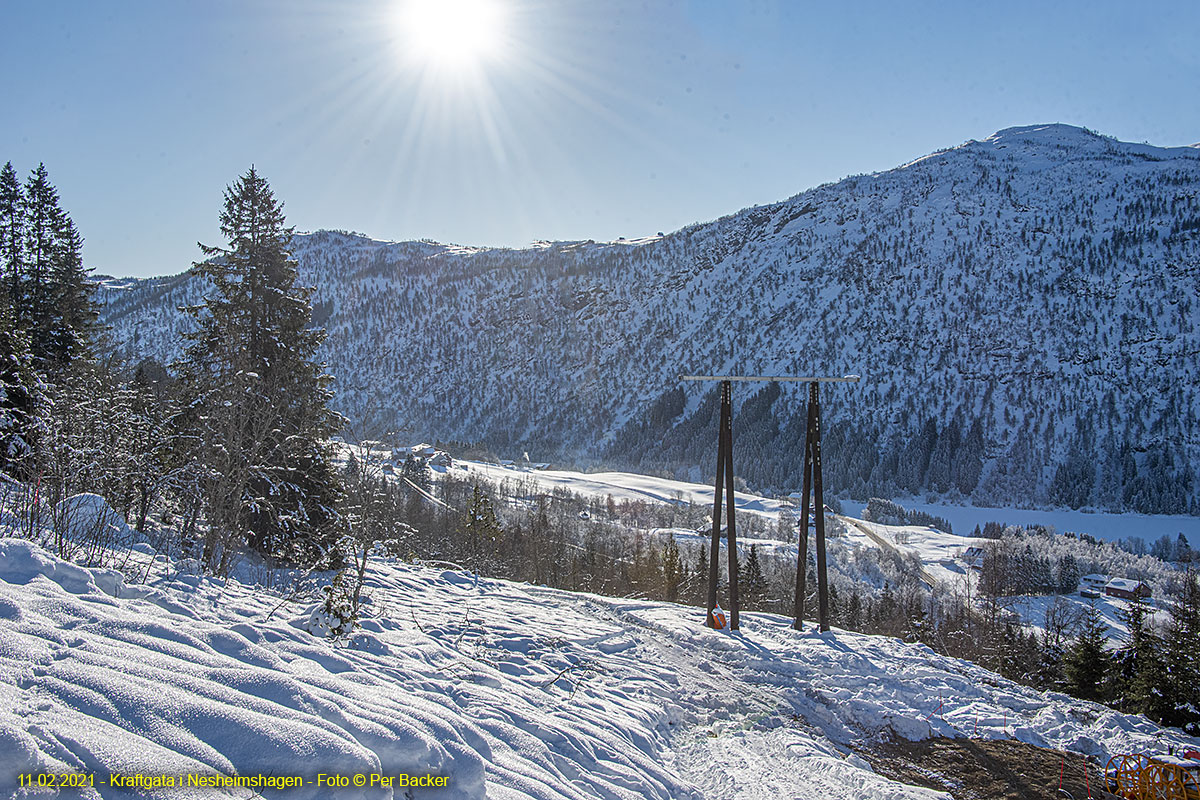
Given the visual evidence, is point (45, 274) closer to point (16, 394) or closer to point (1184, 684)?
point (16, 394)

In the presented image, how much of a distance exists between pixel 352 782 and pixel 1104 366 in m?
226

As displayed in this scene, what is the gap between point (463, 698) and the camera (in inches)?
241

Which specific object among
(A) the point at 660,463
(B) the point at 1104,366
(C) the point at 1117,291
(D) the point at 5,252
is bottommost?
(A) the point at 660,463

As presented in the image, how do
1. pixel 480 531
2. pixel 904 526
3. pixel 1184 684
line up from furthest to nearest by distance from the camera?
pixel 904 526 → pixel 480 531 → pixel 1184 684

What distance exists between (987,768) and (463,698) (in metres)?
6.96

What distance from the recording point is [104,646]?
158 inches

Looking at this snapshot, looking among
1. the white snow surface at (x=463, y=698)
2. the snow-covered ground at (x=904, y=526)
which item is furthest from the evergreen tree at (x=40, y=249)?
the snow-covered ground at (x=904, y=526)

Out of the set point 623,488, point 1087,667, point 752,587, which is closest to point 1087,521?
point 623,488

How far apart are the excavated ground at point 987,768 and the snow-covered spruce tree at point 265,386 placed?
10804 millimetres

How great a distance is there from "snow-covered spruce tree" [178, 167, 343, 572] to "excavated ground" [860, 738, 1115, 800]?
35.4ft

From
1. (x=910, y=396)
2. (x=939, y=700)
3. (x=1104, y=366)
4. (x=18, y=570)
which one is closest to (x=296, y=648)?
(x=18, y=570)

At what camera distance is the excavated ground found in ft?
24.3

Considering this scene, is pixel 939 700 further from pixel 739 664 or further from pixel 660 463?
pixel 660 463

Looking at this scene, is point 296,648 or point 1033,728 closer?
point 296,648
